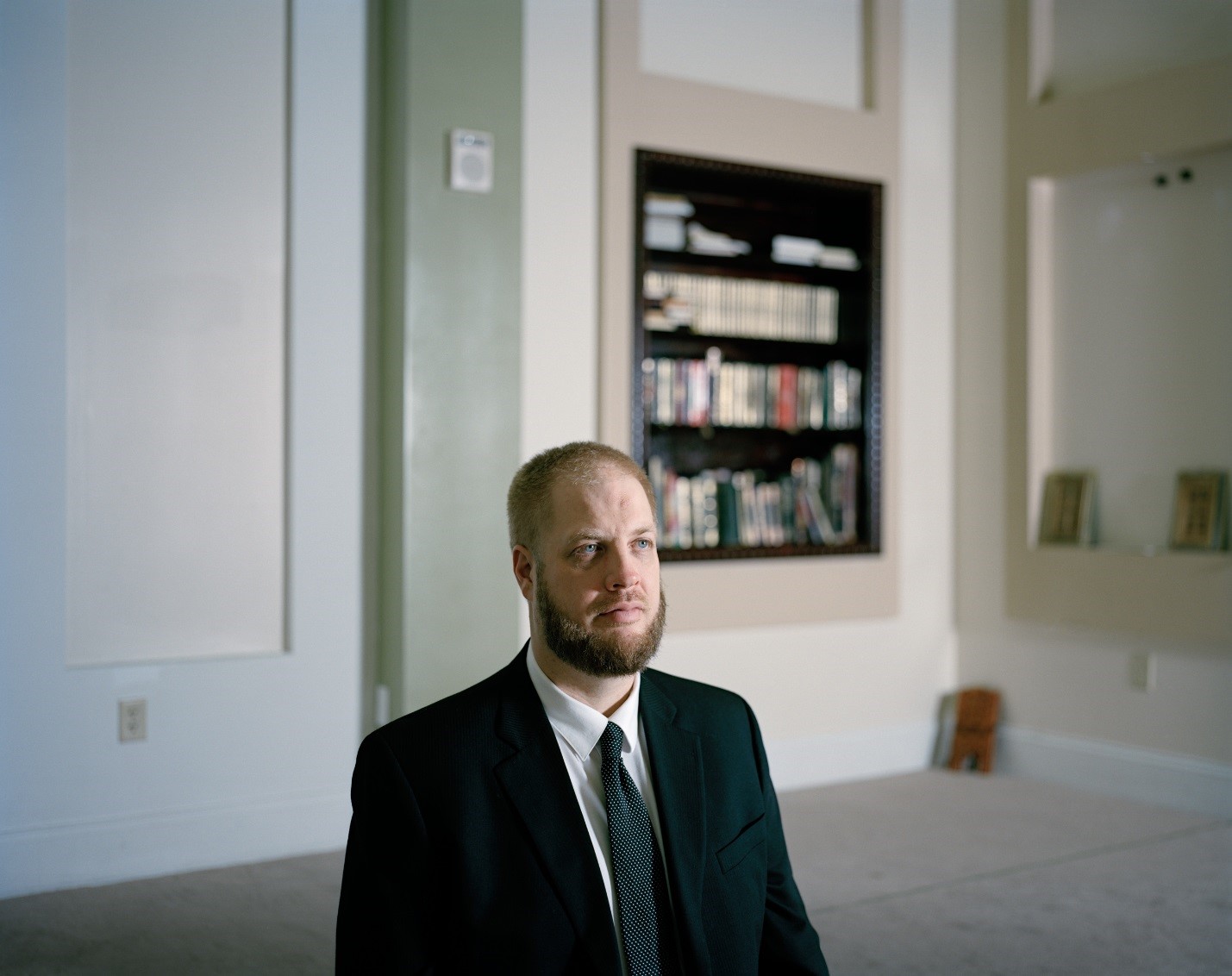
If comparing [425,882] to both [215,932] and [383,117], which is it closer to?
[215,932]

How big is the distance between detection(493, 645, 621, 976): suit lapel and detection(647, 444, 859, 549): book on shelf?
3.05 meters

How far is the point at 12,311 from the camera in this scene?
3.30m

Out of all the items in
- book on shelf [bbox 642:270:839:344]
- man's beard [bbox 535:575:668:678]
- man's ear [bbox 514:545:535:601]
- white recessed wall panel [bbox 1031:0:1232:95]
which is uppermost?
white recessed wall panel [bbox 1031:0:1232:95]

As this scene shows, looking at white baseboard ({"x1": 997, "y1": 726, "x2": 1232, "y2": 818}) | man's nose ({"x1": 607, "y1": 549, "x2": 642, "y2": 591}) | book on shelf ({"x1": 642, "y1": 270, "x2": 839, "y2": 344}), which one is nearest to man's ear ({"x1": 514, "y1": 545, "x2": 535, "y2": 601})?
man's nose ({"x1": 607, "y1": 549, "x2": 642, "y2": 591})

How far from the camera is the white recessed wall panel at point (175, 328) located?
3.42 m

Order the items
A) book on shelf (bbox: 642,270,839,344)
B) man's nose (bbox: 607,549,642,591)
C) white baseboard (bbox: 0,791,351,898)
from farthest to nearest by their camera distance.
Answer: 1. book on shelf (bbox: 642,270,839,344)
2. white baseboard (bbox: 0,791,351,898)
3. man's nose (bbox: 607,549,642,591)

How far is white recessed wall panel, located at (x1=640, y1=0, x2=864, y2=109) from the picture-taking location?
4.37 metres

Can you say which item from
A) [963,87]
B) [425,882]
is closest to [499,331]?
[963,87]

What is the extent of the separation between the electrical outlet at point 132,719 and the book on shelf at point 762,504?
1894 mm

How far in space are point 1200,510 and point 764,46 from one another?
90.3 inches

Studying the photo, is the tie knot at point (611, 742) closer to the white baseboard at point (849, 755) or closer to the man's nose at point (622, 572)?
the man's nose at point (622, 572)

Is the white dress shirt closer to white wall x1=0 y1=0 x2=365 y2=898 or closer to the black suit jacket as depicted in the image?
the black suit jacket

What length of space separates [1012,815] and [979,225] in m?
2.30

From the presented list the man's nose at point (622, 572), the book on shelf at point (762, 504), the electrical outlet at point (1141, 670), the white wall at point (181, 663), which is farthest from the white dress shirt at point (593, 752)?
the electrical outlet at point (1141, 670)
